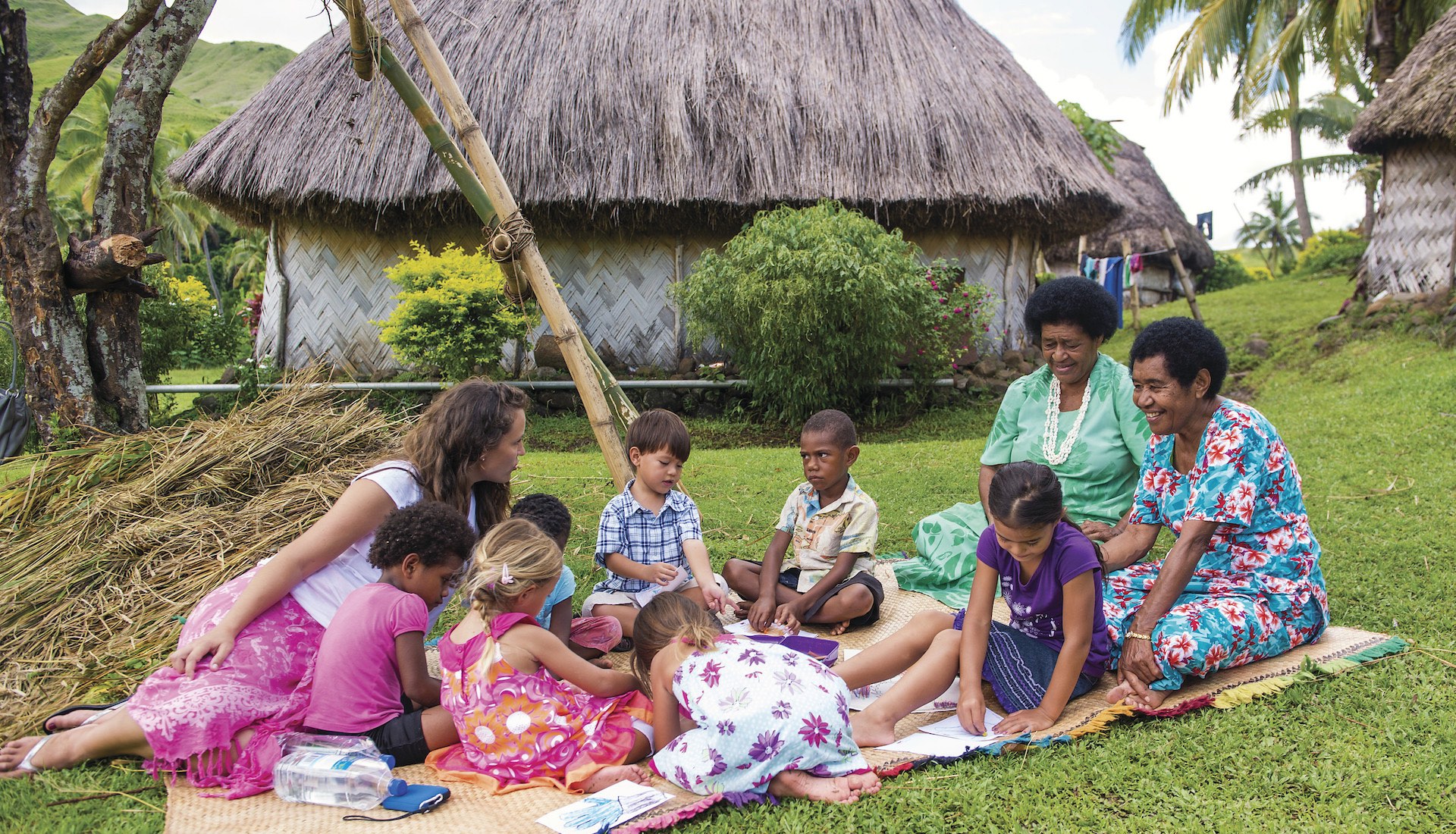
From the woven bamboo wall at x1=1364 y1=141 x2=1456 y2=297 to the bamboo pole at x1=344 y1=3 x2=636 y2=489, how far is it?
30.7 ft

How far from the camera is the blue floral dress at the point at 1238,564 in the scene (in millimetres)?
2887

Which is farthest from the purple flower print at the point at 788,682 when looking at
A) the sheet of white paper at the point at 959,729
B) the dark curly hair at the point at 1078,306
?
the dark curly hair at the point at 1078,306

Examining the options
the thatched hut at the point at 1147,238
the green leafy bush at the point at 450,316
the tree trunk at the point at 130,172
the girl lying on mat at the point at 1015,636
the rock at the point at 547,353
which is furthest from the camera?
the thatched hut at the point at 1147,238

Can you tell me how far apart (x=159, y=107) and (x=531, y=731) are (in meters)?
4.09

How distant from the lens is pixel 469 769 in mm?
2680

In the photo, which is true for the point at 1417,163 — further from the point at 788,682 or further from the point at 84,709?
the point at 84,709

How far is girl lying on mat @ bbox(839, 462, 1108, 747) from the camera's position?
8.73ft

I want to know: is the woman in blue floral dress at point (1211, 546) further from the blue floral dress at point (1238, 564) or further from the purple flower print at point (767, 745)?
the purple flower print at point (767, 745)

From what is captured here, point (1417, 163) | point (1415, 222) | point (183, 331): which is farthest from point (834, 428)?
point (183, 331)

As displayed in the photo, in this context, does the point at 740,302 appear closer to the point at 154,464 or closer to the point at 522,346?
the point at 522,346

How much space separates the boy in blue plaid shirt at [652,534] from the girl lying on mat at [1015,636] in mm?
973

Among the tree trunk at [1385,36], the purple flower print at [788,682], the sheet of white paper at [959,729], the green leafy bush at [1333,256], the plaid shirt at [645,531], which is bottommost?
the sheet of white paper at [959,729]

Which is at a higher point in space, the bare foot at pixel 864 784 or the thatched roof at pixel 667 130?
the thatched roof at pixel 667 130

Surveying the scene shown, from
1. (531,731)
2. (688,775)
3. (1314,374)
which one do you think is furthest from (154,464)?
(1314,374)
